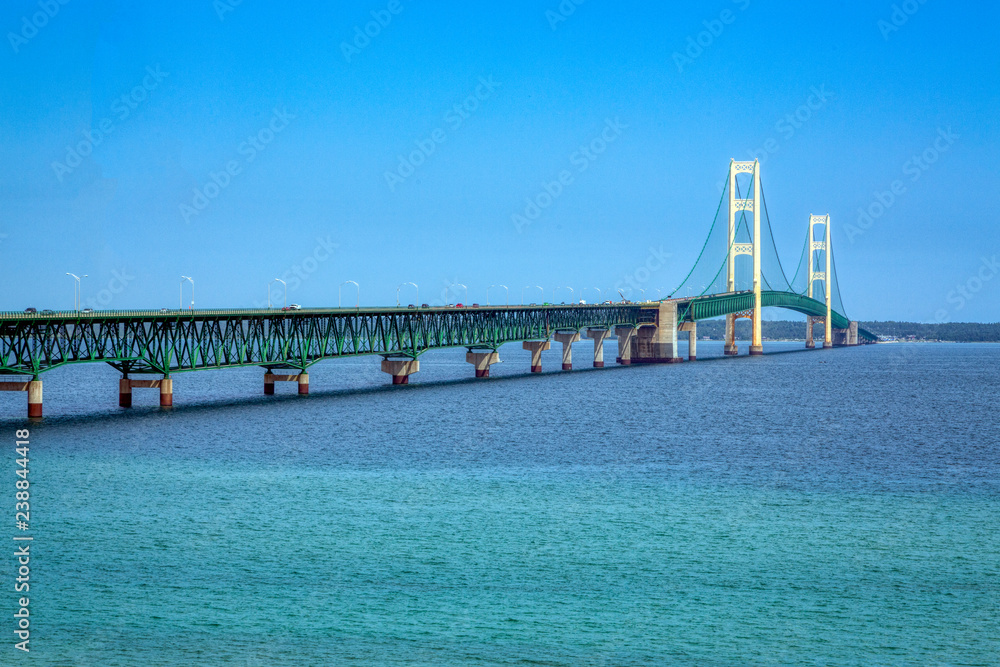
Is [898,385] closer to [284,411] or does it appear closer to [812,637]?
[284,411]

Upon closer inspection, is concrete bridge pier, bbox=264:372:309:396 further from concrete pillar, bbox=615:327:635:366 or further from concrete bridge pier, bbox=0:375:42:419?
concrete pillar, bbox=615:327:635:366

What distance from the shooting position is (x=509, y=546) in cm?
3612

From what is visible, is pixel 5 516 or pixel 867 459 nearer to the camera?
pixel 5 516

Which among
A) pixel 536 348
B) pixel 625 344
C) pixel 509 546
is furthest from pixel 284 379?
pixel 625 344

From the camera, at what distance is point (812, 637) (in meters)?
27.0

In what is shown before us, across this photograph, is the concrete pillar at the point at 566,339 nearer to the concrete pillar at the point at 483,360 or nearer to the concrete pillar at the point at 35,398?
the concrete pillar at the point at 483,360

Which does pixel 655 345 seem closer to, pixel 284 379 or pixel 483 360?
pixel 483 360

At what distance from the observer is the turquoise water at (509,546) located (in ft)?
86.9

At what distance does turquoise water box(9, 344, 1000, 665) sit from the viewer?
26484 millimetres

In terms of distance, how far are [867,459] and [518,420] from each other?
29449 millimetres

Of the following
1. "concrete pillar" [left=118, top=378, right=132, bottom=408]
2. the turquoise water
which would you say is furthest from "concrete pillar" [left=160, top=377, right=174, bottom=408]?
the turquoise water

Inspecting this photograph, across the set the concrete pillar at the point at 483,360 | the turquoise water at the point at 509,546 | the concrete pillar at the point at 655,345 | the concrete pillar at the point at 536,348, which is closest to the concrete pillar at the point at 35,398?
the turquoise water at the point at 509,546

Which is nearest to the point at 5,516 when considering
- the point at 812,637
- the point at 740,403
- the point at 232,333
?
the point at 812,637

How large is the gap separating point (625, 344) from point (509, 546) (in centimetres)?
15875
